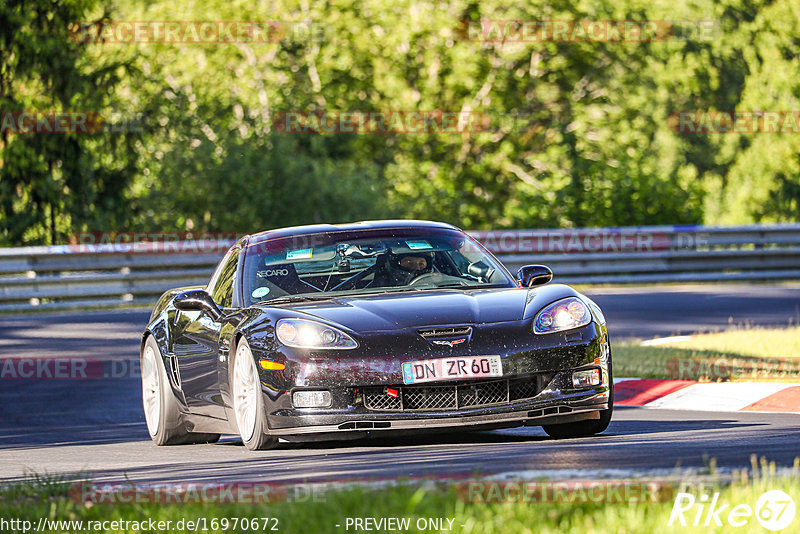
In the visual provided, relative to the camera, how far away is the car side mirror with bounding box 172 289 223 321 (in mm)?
8525

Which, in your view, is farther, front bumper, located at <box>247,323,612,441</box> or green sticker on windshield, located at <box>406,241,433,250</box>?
green sticker on windshield, located at <box>406,241,433,250</box>

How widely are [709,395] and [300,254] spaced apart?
133 inches

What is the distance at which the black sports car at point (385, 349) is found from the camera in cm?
736

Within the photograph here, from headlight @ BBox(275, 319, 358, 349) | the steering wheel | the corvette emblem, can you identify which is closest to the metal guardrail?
the steering wheel

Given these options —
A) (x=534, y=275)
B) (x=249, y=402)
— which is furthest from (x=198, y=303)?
(x=534, y=275)

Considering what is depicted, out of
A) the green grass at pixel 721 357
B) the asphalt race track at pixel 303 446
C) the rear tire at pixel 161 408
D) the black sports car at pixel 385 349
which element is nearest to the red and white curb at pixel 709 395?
the green grass at pixel 721 357

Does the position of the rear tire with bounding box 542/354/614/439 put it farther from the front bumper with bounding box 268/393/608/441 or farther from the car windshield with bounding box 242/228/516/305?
the car windshield with bounding box 242/228/516/305

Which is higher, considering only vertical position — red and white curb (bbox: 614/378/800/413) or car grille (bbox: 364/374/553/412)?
car grille (bbox: 364/374/553/412)

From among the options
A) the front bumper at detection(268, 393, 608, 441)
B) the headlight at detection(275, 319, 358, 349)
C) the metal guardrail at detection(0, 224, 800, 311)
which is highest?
the headlight at detection(275, 319, 358, 349)

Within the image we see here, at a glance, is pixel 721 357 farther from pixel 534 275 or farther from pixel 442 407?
pixel 442 407

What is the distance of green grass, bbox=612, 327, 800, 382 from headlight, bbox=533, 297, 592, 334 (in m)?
3.07

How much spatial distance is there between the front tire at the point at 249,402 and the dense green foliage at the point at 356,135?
17.8 metres

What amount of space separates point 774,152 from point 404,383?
114 ft

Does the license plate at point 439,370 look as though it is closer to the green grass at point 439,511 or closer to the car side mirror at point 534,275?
the car side mirror at point 534,275
